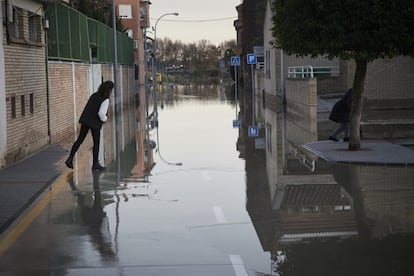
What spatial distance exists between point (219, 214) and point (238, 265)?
2919 mm

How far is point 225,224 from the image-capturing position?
9375 mm

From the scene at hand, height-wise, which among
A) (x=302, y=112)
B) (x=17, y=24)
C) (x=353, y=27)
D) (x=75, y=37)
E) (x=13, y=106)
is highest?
(x=75, y=37)

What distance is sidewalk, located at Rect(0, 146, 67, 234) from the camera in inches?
398

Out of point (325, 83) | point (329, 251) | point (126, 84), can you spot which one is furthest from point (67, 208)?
point (126, 84)

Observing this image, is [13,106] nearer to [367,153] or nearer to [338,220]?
[367,153]

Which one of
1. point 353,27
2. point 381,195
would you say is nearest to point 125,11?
point 353,27

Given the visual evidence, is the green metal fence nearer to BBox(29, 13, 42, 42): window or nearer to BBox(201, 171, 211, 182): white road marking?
BBox(29, 13, 42, 42): window

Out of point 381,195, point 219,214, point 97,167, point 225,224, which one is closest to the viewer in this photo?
point 225,224

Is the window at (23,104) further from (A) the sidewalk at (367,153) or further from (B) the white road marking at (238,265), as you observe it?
(B) the white road marking at (238,265)

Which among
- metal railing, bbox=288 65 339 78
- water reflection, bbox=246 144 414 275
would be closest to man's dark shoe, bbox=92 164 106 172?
water reflection, bbox=246 144 414 275

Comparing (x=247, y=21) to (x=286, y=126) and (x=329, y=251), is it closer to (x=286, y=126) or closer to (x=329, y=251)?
(x=286, y=126)

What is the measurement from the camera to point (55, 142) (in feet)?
69.6

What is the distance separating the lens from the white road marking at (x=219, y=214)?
31.7 feet

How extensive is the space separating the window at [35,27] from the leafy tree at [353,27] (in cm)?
694
